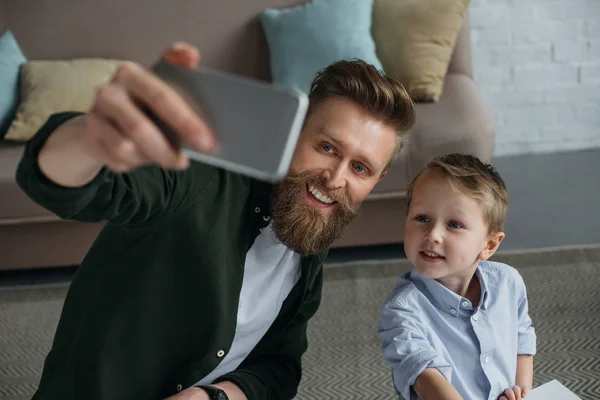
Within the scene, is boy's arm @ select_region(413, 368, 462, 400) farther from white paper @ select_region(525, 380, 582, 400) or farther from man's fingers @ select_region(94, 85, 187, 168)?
man's fingers @ select_region(94, 85, 187, 168)

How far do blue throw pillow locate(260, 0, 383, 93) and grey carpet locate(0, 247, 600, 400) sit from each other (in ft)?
2.52

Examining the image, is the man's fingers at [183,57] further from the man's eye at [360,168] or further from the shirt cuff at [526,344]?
the shirt cuff at [526,344]

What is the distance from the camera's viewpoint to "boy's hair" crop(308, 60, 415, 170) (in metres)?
1.31

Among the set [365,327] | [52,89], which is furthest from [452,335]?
[52,89]

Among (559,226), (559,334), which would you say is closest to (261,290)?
(559,334)

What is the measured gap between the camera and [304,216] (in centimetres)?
124

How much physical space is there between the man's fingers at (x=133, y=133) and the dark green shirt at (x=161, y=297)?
434mm

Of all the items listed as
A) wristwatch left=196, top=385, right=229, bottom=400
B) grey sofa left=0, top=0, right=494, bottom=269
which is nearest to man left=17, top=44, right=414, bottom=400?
wristwatch left=196, top=385, right=229, bottom=400

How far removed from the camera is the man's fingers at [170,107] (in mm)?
549

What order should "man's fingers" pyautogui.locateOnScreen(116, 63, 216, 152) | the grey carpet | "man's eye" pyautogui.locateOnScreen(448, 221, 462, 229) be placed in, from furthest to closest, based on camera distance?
the grey carpet < "man's eye" pyautogui.locateOnScreen(448, 221, 462, 229) < "man's fingers" pyautogui.locateOnScreen(116, 63, 216, 152)

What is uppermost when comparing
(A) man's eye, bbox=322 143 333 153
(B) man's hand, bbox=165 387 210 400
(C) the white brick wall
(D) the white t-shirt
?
(A) man's eye, bbox=322 143 333 153

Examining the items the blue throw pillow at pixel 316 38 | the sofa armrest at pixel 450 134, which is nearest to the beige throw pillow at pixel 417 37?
the blue throw pillow at pixel 316 38

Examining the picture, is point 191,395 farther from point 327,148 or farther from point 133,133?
point 133,133

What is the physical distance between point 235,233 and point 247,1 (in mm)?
1822
